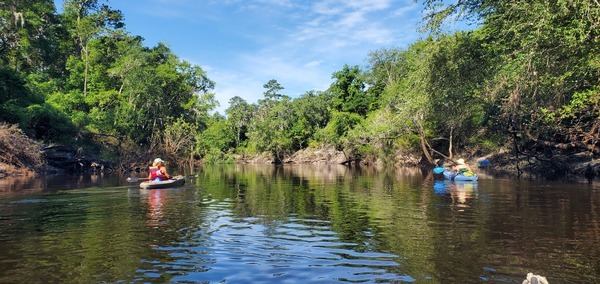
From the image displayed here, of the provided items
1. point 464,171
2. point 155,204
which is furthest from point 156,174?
point 464,171

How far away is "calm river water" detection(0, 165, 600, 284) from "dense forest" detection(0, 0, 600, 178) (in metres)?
4.91

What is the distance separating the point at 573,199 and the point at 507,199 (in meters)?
2.05

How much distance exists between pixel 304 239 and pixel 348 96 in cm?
5486

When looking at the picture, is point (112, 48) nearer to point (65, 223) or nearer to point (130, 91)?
point (130, 91)

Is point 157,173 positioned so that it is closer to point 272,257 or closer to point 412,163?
point 272,257

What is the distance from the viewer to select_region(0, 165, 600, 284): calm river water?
20.7ft

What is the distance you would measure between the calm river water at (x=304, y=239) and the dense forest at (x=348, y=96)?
491 cm

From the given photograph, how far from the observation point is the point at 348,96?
6241cm

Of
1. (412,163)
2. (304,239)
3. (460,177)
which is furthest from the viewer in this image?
(412,163)

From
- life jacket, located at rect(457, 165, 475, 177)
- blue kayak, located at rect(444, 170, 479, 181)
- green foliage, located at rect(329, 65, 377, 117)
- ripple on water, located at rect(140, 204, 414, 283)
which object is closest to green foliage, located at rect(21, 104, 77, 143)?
ripple on water, located at rect(140, 204, 414, 283)

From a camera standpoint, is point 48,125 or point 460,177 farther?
point 48,125

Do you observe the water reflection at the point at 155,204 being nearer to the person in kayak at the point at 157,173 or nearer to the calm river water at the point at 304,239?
the calm river water at the point at 304,239

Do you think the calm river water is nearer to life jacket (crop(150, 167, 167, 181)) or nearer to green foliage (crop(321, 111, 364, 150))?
life jacket (crop(150, 167, 167, 181))

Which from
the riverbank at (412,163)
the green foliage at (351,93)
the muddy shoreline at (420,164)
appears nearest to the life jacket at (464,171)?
the riverbank at (412,163)
